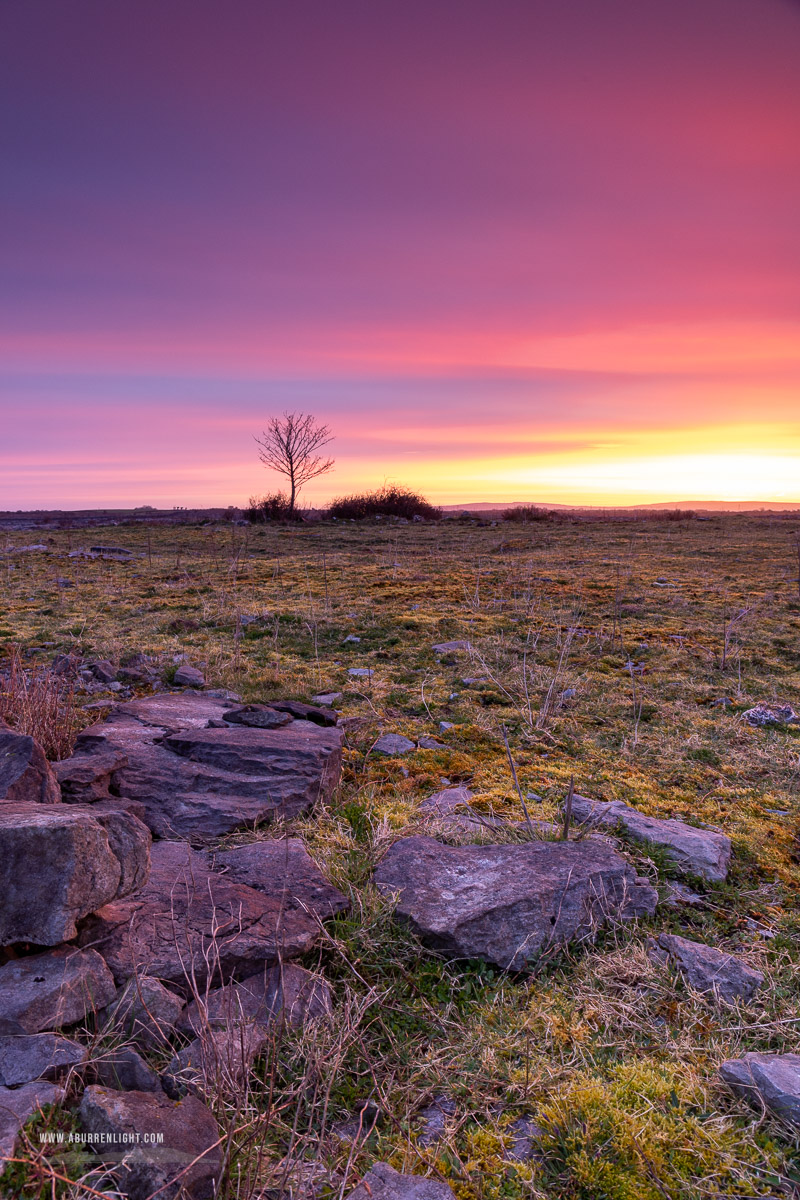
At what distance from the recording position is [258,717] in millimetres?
5828

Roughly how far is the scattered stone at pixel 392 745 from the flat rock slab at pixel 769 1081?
361 cm

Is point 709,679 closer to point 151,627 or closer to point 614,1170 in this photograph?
point 614,1170

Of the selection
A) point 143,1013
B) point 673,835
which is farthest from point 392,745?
point 143,1013

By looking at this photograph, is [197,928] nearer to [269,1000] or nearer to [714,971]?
[269,1000]

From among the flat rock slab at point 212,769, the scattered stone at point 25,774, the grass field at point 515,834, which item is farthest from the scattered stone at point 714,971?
the scattered stone at point 25,774

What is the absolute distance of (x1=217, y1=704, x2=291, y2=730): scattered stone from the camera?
5785 mm

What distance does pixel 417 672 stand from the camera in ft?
27.6

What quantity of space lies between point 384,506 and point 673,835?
3612cm

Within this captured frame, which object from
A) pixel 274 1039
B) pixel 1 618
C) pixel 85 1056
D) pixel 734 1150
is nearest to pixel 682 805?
pixel 734 1150

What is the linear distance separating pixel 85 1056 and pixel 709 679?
7.71 meters

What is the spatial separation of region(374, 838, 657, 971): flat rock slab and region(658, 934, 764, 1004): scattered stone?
34cm

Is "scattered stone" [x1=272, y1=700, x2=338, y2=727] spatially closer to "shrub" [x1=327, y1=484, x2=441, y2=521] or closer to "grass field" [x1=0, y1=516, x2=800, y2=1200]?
"grass field" [x1=0, y1=516, x2=800, y2=1200]

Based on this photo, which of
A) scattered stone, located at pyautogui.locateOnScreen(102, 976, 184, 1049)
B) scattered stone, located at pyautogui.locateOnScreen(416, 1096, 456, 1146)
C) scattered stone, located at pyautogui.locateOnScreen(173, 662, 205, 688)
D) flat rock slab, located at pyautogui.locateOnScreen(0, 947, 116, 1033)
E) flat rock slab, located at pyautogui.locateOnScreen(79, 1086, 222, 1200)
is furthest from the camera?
scattered stone, located at pyautogui.locateOnScreen(173, 662, 205, 688)

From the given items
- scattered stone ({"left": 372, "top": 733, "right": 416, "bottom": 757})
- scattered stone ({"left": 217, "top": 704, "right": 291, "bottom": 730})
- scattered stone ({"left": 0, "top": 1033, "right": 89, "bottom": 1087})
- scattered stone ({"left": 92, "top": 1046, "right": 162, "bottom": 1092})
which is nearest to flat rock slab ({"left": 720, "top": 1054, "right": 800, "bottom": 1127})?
scattered stone ({"left": 92, "top": 1046, "right": 162, "bottom": 1092})
